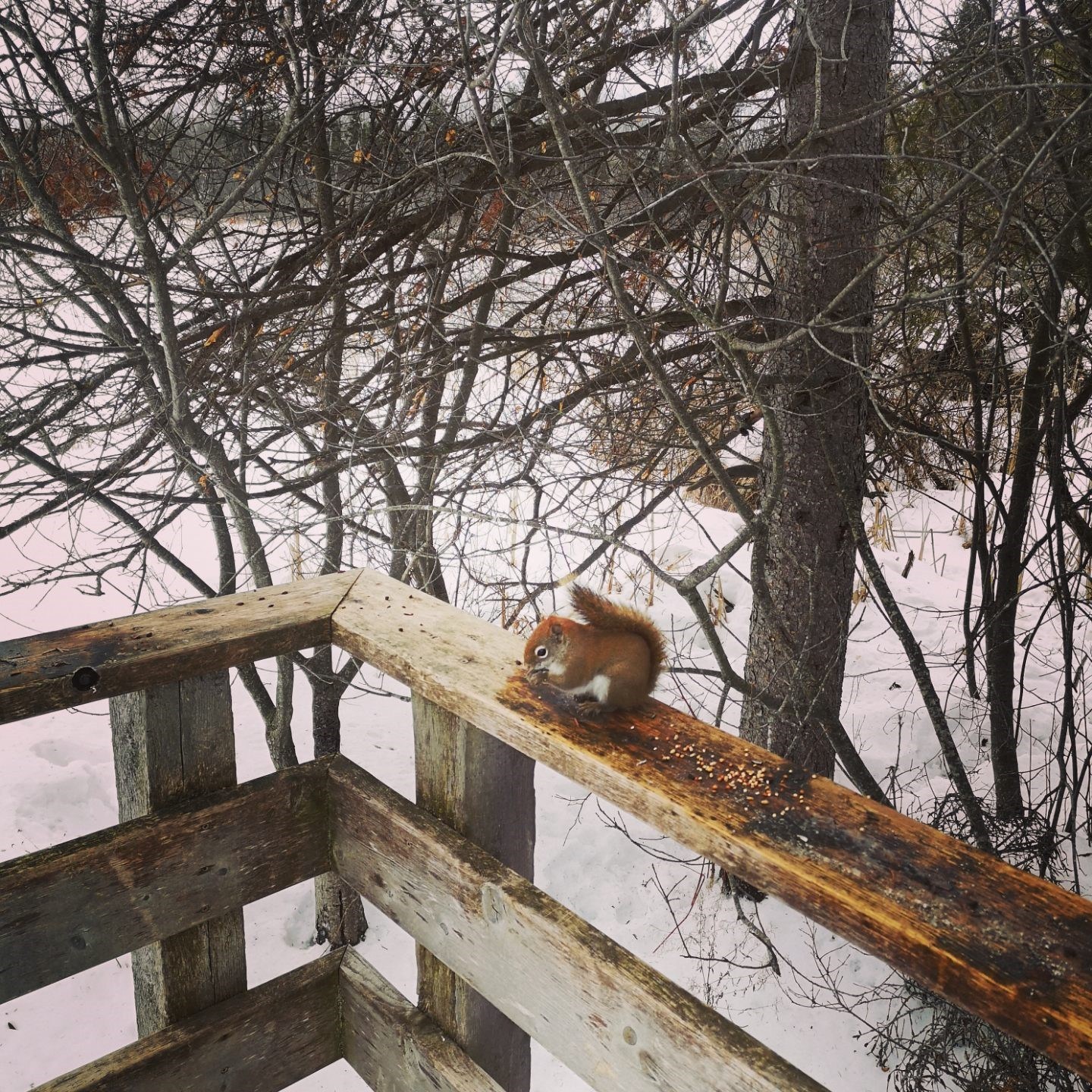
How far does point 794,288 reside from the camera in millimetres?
3307

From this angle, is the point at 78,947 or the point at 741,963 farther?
the point at 741,963

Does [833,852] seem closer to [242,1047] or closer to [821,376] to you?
[242,1047]

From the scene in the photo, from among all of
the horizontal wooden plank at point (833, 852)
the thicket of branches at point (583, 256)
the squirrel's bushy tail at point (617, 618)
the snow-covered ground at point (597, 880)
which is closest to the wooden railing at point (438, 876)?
the horizontal wooden plank at point (833, 852)

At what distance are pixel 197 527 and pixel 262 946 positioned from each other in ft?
15.7

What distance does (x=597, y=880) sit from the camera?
4.27 metres

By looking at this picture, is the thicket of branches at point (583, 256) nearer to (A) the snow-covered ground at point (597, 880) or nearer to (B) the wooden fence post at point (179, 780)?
(A) the snow-covered ground at point (597, 880)

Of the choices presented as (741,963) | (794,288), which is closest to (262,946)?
(741,963)

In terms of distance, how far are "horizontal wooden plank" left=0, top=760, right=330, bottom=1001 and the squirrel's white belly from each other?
568 millimetres

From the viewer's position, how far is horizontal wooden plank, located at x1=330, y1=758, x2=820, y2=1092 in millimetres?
986

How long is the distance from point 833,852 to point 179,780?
3.26ft

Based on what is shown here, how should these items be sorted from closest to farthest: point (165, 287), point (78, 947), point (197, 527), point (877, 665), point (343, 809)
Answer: point (78, 947) → point (343, 809) → point (165, 287) → point (877, 665) → point (197, 527)

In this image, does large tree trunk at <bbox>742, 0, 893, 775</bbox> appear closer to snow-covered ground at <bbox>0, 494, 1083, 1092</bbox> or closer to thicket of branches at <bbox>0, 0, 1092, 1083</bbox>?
thicket of branches at <bbox>0, 0, 1092, 1083</bbox>

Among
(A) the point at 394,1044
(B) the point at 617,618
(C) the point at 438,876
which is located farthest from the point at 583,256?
(A) the point at 394,1044

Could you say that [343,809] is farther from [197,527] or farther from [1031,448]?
[197,527]
